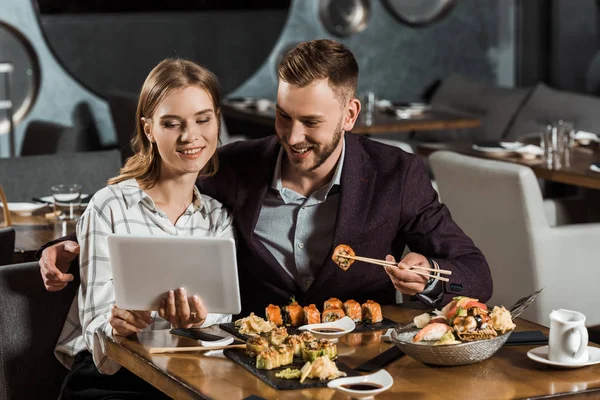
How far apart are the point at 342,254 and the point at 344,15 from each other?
5453mm

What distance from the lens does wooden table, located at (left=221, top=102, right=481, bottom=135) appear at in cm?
598

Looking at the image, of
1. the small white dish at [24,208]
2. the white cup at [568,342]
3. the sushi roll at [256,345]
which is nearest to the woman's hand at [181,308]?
the sushi roll at [256,345]

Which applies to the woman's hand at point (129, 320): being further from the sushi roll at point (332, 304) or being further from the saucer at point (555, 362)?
the saucer at point (555, 362)

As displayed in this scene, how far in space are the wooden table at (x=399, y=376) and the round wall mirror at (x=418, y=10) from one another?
5.85 metres

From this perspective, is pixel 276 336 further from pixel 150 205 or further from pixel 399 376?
pixel 150 205

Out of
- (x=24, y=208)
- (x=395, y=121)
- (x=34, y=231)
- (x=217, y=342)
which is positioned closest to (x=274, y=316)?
(x=217, y=342)

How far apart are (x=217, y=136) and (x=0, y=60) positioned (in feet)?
14.8

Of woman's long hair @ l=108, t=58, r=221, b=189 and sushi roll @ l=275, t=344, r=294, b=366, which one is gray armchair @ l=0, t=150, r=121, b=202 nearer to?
woman's long hair @ l=108, t=58, r=221, b=189

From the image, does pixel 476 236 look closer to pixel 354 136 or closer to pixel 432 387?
pixel 354 136

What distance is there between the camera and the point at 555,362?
1995mm

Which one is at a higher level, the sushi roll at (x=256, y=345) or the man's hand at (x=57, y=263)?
the man's hand at (x=57, y=263)

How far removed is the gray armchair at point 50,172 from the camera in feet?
13.7

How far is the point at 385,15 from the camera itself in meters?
7.79

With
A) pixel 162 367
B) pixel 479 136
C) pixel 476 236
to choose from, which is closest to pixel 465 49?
pixel 479 136
